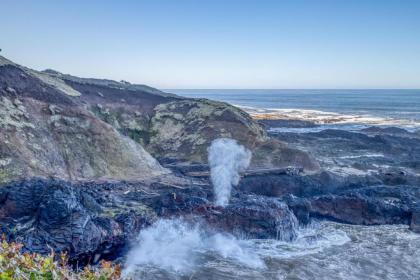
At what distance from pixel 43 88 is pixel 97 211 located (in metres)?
11.4

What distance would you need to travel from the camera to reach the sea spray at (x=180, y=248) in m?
13.0

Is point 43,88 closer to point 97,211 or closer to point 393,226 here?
point 97,211

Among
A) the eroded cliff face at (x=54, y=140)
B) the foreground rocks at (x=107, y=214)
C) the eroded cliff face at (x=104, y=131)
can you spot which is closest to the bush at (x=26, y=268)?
the foreground rocks at (x=107, y=214)

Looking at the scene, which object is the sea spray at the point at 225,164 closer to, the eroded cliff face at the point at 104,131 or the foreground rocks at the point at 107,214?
the eroded cliff face at the point at 104,131

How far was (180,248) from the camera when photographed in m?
14.3

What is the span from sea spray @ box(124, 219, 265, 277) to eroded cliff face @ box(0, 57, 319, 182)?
20.1 ft

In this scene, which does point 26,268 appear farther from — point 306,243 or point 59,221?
point 306,243

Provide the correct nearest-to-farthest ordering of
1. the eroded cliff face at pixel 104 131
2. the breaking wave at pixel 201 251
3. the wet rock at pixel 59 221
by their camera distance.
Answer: the wet rock at pixel 59 221 → the breaking wave at pixel 201 251 → the eroded cliff face at pixel 104 131

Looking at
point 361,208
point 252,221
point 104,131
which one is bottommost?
point 361,208

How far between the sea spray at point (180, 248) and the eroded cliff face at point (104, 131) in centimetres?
613

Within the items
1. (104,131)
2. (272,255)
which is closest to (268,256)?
(272,255)

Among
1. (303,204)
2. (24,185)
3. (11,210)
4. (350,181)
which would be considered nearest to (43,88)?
(24,185)

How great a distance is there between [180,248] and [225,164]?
10.6 metres

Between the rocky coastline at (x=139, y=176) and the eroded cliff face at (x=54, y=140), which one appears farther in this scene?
the eroded cliff face at (x=54, y=140)
